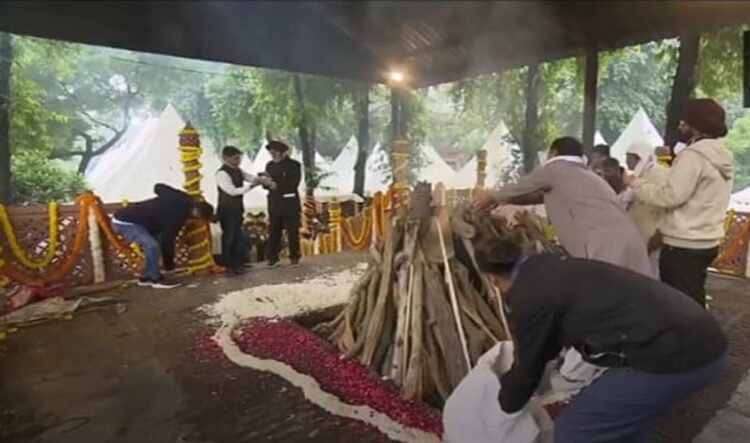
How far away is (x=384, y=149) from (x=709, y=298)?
8.42 meters

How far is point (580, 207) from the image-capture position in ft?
6.90

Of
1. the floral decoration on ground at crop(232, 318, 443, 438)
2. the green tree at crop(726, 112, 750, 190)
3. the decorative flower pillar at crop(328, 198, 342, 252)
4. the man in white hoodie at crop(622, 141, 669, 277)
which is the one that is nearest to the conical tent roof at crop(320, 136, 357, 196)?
the decorative flower pillar at crop(328, 198, 342, 252)

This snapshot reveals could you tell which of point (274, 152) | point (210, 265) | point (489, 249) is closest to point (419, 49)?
point (489, 249)

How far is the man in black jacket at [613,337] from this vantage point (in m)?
1.15

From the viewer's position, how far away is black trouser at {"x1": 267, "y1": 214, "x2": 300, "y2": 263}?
187 inches

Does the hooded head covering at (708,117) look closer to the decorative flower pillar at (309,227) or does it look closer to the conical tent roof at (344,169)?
the decorative flower pillar at (309,227)

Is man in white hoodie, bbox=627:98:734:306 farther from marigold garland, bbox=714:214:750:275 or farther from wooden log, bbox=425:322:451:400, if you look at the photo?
marigold garland, bbox=714:214:750:275

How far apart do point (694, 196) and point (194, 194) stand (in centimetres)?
361

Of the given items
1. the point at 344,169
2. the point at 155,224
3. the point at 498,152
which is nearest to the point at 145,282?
the point at 155,224

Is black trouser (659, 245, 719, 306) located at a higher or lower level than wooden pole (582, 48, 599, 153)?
lower

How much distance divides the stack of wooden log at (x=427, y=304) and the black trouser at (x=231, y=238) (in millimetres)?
1845

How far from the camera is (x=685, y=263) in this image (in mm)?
2133

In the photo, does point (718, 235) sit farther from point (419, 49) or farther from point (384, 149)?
point (384, 149)

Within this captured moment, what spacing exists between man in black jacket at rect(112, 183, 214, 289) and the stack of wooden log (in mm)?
1867
